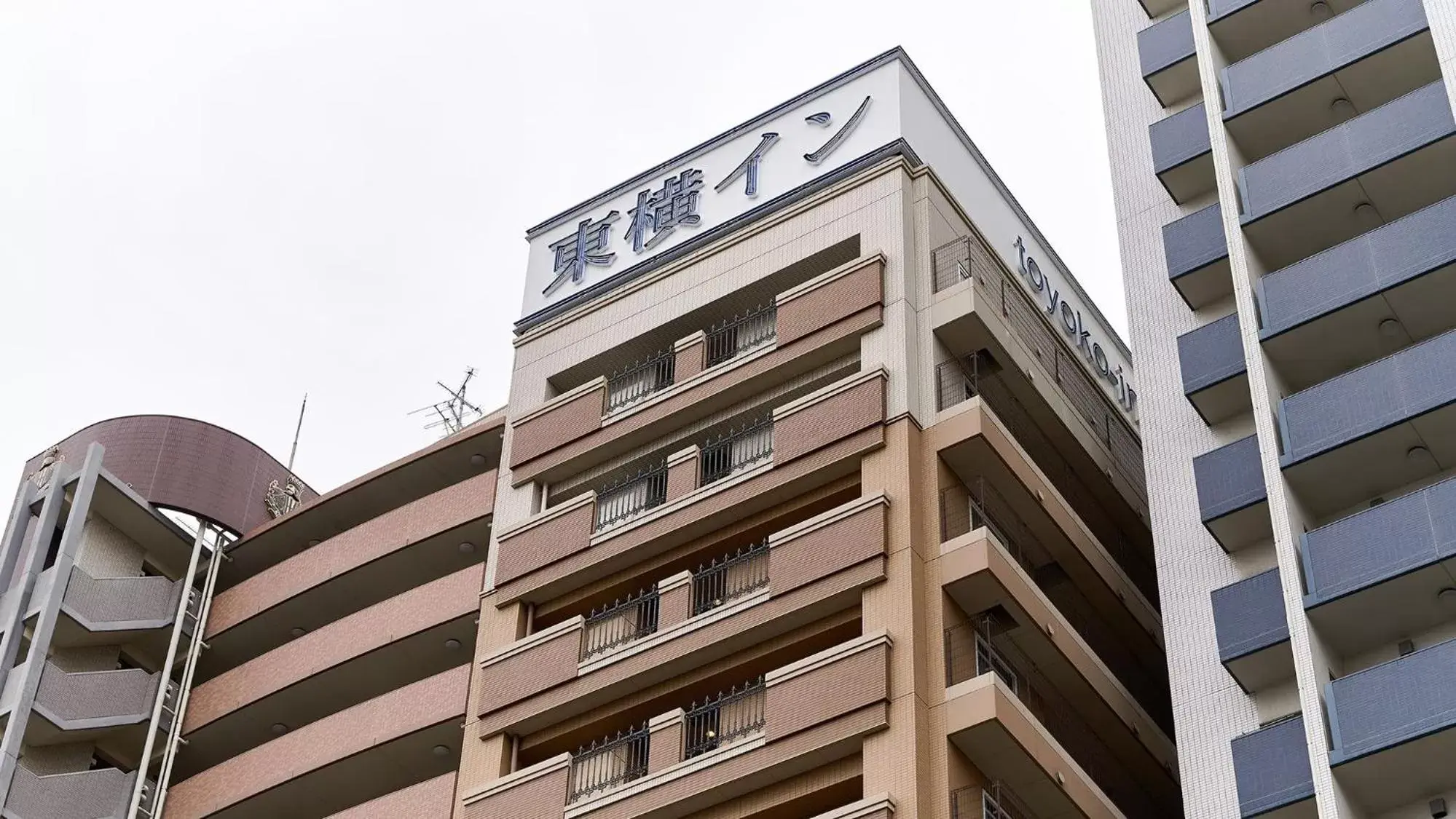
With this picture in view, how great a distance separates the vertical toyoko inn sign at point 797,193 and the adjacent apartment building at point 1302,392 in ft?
12.0

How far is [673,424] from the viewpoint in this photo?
52.8 meters

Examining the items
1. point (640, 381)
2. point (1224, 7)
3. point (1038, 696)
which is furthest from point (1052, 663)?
point (1224, 7)

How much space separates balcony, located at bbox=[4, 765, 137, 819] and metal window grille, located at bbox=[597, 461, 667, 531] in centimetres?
1683

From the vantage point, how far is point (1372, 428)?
4366 centimetres

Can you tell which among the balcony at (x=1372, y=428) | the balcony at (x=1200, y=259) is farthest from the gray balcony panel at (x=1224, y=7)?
the balcony at (x=1372, y=428)

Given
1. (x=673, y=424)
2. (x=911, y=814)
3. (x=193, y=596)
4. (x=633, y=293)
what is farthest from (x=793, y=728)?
(x=193, y=596)

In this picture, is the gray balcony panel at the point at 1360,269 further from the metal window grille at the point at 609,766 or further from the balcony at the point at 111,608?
the balcony at the point at 111,608

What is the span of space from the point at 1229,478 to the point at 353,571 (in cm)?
2587

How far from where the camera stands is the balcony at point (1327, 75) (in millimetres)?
50062

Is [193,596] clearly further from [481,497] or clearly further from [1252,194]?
[1252,194]

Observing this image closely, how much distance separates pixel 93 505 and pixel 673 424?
2118 cm

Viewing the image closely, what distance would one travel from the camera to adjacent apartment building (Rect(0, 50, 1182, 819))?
1781 inches

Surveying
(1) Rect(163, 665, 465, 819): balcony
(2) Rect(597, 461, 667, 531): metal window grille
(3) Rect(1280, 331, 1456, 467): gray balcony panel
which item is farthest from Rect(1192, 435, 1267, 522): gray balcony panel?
(1) Rect(163, 665, 465, 819): balcony

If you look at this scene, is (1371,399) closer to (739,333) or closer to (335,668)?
(739,333)
